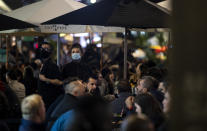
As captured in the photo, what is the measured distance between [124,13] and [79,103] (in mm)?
4116

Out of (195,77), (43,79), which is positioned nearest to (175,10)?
(195,77)

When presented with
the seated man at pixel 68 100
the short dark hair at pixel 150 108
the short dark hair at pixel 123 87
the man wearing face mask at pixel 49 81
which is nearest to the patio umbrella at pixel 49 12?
the man wearing face mask at pixel 49 81

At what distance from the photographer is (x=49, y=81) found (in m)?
8.32

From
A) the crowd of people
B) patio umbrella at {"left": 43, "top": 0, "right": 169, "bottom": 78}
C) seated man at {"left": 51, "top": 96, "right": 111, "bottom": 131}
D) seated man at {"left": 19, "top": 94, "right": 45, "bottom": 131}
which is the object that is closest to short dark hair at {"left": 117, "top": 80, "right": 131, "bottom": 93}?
the crowd of people

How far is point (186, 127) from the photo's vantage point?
2.70 meters

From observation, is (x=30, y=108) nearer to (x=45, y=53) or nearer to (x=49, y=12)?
(x=45, y=53)

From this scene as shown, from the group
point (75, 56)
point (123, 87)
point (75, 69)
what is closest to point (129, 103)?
point (123, 87)

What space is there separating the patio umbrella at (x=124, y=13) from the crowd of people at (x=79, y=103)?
1011 millimetres

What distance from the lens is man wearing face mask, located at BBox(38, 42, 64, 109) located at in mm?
8344

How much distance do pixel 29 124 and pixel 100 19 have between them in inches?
127

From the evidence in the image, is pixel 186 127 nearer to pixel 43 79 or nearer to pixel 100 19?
pixel 100 19

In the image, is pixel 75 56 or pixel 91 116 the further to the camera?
pixel 75 56

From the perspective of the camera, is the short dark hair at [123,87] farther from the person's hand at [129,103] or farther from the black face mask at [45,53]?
the black face mask at [45,53]

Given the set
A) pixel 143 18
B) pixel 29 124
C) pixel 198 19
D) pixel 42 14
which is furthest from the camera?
pixel 42 14
